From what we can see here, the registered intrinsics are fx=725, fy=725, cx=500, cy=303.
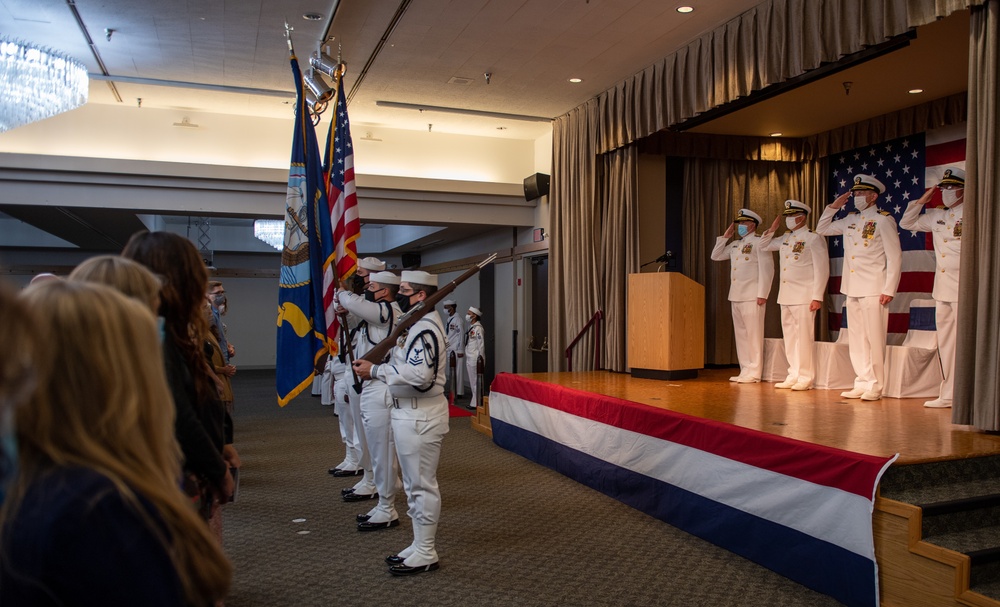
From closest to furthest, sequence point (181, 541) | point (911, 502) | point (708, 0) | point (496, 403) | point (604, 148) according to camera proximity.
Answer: point (181, 541), point (911, 502), point (708, 0), point (496, 403), point (604, 148)

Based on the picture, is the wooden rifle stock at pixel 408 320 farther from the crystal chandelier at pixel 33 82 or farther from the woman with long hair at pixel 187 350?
the crystal chandelier at pixel 33 82

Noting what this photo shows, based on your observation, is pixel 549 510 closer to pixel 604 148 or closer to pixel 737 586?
pixel 737 586

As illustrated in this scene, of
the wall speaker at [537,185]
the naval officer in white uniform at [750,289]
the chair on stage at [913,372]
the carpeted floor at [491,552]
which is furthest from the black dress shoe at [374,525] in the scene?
the wall speaker at [537,185]

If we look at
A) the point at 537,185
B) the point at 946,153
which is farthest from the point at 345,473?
the point at 946,153

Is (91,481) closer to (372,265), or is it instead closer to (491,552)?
(491,552)

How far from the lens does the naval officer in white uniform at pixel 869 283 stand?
20.1 ft

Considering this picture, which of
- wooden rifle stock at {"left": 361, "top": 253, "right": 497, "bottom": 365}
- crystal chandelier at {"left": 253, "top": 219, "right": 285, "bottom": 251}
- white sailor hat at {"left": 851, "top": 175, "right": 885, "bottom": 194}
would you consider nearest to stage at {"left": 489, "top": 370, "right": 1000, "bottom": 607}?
white sailor hat at {"left": 851, "top": 175, "right": 885, "bottom": 194}

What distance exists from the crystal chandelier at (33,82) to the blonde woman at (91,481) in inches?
280

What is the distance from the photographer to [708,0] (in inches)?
240

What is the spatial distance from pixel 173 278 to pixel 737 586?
3.19 m

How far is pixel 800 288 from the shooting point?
7000 millimetres

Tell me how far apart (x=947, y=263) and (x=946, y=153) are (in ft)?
9.14

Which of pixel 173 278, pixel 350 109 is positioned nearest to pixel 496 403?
pixel 350 109

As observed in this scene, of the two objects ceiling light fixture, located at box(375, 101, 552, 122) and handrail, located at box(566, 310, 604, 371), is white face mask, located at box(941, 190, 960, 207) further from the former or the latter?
ceiling light fixture, located at box(375, 101, 552, 122)
